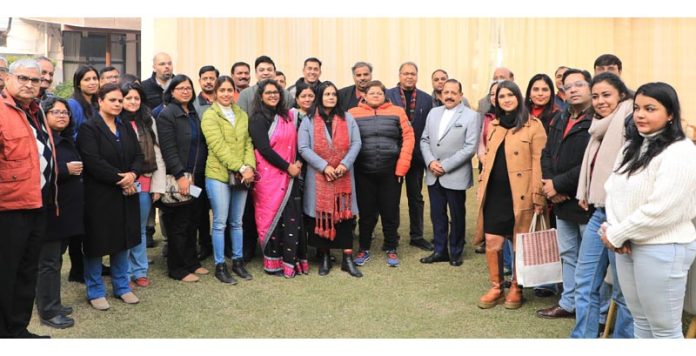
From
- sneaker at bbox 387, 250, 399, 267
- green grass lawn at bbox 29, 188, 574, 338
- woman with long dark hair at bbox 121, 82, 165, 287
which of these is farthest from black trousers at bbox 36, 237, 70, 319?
sneaker at bbox 387, 250, 399, 267

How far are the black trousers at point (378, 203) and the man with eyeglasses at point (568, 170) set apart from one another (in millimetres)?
1761

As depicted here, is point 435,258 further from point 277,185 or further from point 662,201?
point 662,201

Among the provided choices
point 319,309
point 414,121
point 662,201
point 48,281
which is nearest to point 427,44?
point 414,121

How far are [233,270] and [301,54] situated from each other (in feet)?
21.0

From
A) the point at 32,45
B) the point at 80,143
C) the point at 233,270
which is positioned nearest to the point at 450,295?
the point at 233,270

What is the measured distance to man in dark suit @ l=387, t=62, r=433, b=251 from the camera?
663cm

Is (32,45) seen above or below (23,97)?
above

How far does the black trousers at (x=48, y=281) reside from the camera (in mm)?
4453

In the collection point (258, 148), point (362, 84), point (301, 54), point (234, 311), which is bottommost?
point (234, 311)

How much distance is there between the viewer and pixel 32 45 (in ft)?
53.8

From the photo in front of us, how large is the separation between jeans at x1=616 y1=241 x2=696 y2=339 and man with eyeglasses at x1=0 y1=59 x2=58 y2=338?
119 inches

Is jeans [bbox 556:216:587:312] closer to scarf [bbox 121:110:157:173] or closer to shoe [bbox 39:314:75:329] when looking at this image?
scarf [bbox 121:110:157:173]

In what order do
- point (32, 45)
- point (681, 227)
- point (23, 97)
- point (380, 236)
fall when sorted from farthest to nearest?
point (32, 45), point (380, 236), point (23, 97), point (681, 227)

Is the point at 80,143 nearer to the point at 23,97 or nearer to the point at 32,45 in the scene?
the point at 23,97
